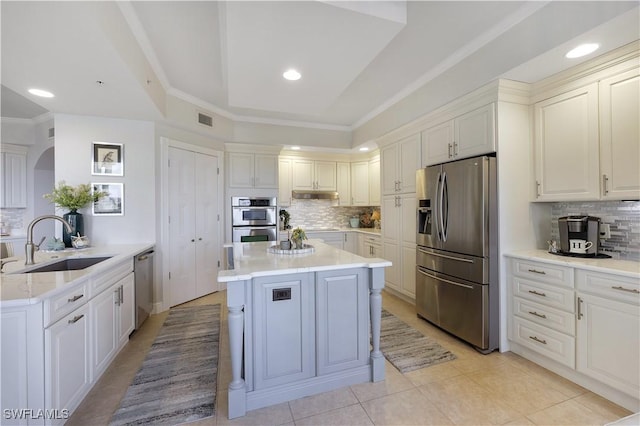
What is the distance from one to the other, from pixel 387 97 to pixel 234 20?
259 cm

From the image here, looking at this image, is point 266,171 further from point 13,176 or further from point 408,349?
point 13,176

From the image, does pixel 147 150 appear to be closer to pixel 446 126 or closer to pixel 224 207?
pixel 224 207

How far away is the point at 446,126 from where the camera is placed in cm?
292

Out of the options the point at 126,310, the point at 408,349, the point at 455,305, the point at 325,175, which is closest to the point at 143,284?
the point at 126,310

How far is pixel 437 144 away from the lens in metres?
3.05

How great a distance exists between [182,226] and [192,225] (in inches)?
6.2

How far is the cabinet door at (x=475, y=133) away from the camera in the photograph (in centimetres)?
246

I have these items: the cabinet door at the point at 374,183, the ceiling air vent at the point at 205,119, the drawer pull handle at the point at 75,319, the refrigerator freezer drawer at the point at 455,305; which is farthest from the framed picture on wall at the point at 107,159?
the cabinet door at the point at 374,183

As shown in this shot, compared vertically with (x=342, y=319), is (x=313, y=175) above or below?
above

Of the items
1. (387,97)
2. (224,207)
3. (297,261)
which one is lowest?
(297,261)

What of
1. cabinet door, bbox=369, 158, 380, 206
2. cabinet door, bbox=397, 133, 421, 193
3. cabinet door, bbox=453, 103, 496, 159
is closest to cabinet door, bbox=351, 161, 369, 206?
cabinet door, bbox=369, 158, 380, 206

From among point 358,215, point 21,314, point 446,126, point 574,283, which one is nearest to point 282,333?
point 21,314

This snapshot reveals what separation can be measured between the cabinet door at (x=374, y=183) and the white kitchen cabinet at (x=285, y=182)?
62.6 inches

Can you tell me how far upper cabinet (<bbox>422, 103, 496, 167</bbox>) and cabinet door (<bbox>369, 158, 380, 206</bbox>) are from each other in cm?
199
